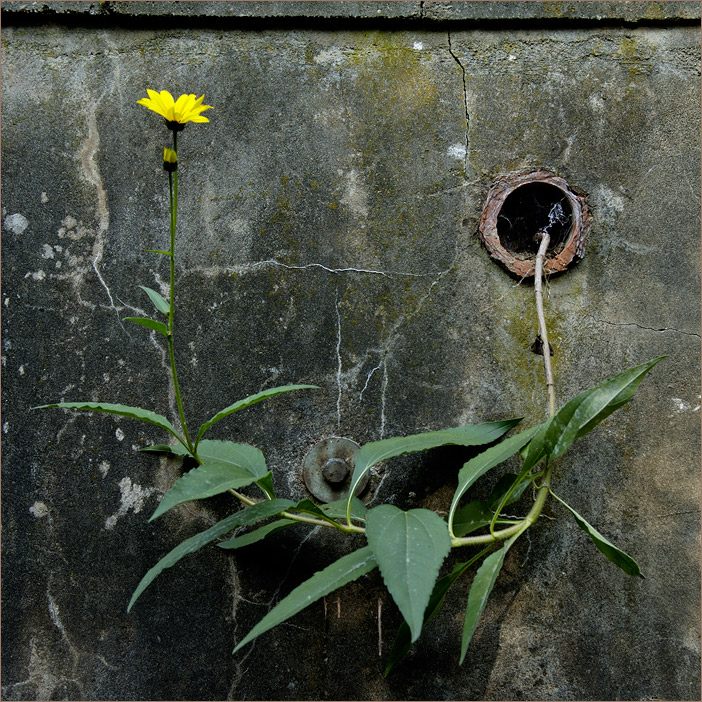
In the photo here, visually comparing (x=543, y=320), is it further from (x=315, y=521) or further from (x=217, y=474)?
(x=217, y=474)

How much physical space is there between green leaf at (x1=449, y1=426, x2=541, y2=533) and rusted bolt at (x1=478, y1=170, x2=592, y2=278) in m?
0.51

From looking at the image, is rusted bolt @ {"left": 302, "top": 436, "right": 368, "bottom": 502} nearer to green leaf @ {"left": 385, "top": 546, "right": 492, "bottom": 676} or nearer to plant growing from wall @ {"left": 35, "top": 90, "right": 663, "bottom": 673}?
plant growing from wall @ {"left": 35, "top": 90, "right": 663, "bottom": 673}

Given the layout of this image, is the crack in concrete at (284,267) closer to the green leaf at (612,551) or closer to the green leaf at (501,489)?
the green leaf at (501,489)

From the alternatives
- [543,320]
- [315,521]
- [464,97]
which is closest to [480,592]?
[315,521]

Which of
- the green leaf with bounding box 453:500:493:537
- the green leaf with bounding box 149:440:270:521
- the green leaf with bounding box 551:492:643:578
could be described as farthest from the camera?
the green leaf with bounding box 453:500:493:537

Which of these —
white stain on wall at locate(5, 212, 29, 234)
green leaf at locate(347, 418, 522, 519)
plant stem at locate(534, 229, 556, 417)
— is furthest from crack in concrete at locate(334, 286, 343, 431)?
white stain on wall at locate(5, 212, 29, 234)

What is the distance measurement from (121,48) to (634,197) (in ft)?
5.12

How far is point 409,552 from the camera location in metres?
1.23

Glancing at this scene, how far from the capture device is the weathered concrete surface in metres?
1.69

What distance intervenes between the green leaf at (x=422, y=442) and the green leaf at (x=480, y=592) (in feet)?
0.85

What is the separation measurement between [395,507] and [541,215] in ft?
3.37

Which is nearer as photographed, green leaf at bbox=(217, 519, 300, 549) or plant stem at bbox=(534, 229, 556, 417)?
green leaf at bbox=(217, 519, 300, 549)

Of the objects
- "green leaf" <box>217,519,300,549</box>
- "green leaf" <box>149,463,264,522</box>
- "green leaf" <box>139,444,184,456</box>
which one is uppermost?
"green leaf" <box>139,444,184,456</box>

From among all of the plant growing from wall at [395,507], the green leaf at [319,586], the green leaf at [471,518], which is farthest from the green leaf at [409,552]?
the green leaf at [471,518]
